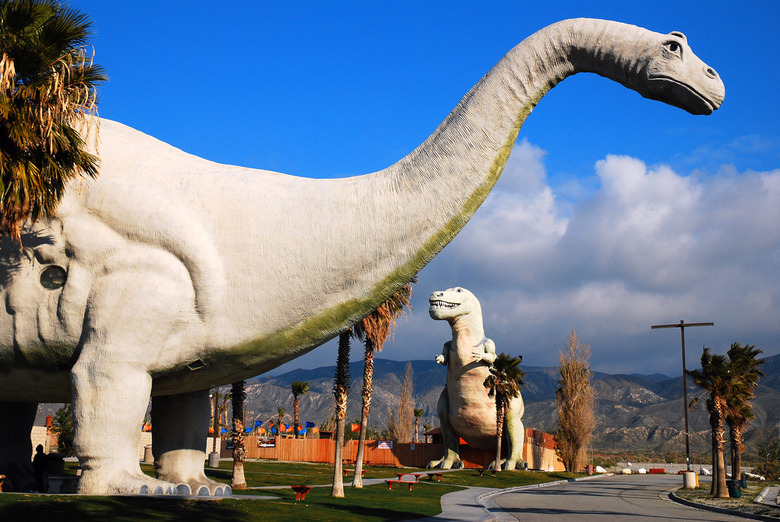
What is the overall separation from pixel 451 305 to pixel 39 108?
76.5ft

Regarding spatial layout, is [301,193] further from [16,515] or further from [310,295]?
[16,515]

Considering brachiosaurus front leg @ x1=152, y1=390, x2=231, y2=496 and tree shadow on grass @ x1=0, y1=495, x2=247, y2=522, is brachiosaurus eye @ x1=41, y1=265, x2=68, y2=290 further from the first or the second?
tree shadow on grass @ x1=0, y1=495, x2=247, y2=522

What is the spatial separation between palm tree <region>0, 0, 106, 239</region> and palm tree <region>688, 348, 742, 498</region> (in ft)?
73.3

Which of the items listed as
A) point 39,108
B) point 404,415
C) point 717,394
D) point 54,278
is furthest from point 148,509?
point 404,415

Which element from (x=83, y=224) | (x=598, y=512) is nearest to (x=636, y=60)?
(x=83, y=224)

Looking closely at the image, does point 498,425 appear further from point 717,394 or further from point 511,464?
point 717,394

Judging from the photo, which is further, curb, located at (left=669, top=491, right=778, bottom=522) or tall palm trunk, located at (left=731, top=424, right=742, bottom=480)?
tall palm trunk, located at (left=731, top=424, right=742, bottom=480)

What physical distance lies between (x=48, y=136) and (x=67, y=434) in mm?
27722

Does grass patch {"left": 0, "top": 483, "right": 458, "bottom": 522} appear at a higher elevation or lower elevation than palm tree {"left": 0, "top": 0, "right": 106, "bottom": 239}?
lower

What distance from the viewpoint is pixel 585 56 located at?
7254mm

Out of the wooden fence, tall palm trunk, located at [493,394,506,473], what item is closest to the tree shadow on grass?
tall palm trunk, located at [493,394,506,473]

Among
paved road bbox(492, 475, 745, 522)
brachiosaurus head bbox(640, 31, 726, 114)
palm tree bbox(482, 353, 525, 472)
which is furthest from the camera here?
palm tree bbox(482, 353, 525, 472)

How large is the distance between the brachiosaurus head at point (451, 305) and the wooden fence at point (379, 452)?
11531mm

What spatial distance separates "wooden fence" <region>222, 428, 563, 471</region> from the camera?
41500 mm
